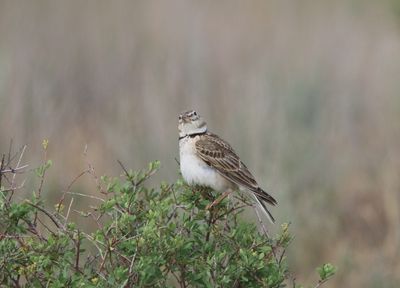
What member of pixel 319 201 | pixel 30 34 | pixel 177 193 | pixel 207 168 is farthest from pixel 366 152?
pixel 177 193

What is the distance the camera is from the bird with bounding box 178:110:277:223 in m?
5.18

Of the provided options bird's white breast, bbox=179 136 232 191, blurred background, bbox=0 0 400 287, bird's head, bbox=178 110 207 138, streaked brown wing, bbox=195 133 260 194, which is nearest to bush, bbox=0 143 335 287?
bird's white breast, bbox=179 136 232 191

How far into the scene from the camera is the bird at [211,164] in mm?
5184

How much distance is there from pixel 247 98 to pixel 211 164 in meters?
4.05

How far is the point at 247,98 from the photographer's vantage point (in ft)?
30.7

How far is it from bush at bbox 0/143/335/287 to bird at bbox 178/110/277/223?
123 centimetres

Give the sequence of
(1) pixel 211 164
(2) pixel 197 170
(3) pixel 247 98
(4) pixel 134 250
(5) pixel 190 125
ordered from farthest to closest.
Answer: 1. (3) pixel 247 98
2. (5) pixel 190 125
3. (1) pixel 211 164
4. (2) pixel 197 170
5. (4) pixel 134 250

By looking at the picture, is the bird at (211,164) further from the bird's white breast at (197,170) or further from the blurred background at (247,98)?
the blurred background at (247,98)

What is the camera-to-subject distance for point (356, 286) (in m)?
8.34

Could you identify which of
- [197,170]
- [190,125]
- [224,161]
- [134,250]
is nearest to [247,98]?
[190,125]

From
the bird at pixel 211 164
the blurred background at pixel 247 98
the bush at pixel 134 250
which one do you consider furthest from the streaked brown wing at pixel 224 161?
the blurred background at pixel 247 98

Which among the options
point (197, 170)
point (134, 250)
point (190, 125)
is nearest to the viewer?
point (134, 250)

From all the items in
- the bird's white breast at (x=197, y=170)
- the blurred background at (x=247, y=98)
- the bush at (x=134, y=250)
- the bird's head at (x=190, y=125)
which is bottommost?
the bush at (x=134, y=250)

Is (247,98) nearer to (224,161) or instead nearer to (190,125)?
(190,125)
